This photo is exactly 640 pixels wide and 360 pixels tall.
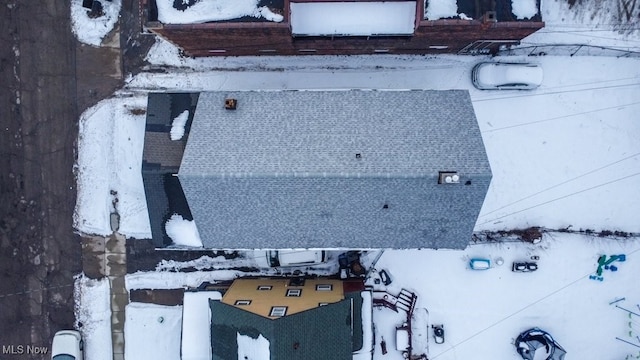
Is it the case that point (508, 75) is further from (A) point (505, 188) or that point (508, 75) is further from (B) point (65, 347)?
(B) point (65, 347)

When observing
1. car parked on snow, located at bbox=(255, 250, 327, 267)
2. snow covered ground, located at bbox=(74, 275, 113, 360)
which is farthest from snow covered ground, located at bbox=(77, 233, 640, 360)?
car parked on snow, located at bbox=(255, 250, 327, 267)

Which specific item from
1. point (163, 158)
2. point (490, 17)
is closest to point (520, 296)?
point (490, 17)

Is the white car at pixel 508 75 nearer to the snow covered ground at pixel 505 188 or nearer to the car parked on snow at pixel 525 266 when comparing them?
the snow covered ground at pixel 505 188

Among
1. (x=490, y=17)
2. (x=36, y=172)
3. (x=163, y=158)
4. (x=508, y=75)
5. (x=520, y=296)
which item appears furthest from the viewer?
(x=520, y=296)

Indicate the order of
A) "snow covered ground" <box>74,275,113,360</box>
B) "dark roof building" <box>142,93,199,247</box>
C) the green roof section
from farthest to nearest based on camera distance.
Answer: "snow covered ground" <box>74,275,113,360</box> → "dark roof building" <box>142,93,199,247</box> → the green roof section

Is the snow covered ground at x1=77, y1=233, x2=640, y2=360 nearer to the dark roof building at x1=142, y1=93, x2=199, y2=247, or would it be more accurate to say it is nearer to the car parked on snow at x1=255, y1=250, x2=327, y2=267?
the car parked on snow at x1=255, y1=250, x2=327, y2=267

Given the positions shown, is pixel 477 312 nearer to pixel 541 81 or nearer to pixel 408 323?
pixel 408 323

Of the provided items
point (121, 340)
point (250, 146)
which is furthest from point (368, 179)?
point (121, 340)

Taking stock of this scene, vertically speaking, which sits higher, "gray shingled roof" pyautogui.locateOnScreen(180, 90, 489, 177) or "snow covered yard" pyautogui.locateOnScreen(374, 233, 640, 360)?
"gray shingled roof" pyautogui.locateOnScreen(180, 90, 489, 177)
